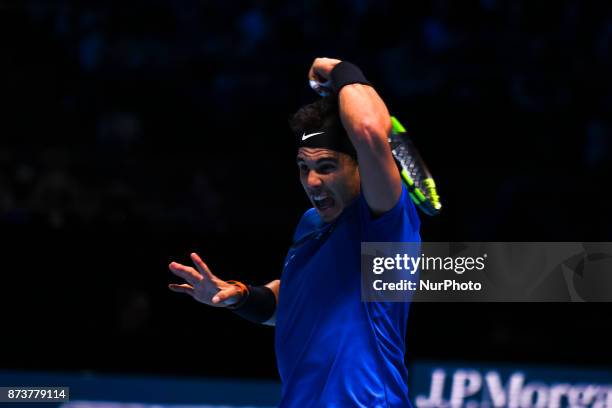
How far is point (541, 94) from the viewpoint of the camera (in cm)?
779

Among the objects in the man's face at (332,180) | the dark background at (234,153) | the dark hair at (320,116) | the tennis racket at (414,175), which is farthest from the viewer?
the dark background at (234,153)

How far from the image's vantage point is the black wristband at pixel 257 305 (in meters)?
3.76

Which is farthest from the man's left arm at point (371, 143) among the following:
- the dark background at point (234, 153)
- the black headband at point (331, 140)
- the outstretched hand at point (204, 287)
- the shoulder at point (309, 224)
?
the dark background at point (234, 153)

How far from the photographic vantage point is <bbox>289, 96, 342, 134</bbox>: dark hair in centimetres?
343

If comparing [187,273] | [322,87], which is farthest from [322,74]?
[187,273]

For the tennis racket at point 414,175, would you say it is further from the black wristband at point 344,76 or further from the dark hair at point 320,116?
the black wristband at point 344,76

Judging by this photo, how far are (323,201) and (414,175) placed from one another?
0.58 meters

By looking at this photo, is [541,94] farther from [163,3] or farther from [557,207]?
[163,3]

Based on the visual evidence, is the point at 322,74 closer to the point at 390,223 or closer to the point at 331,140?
the point at 331,140

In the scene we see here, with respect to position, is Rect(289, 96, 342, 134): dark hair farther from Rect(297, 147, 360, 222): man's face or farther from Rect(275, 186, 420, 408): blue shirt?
Rect(275, 186, 420, 408): blue shirt

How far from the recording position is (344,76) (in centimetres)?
325

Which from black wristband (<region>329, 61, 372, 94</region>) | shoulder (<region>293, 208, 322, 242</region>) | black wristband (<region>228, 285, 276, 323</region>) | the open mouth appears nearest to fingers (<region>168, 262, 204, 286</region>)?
black wristband (<region>228, 285, 276, 323</region>)

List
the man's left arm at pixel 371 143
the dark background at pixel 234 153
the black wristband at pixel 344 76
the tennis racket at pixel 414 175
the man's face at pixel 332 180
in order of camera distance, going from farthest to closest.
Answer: the dark background at pixel 234 153 < the tennis racket at pixel 414 175 < the man's face at pixel 332 180 < the black wristband at pixel 344 76 < the man's left arm at pixel 371 143

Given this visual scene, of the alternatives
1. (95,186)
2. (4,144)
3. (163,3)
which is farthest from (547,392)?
(163,3)
